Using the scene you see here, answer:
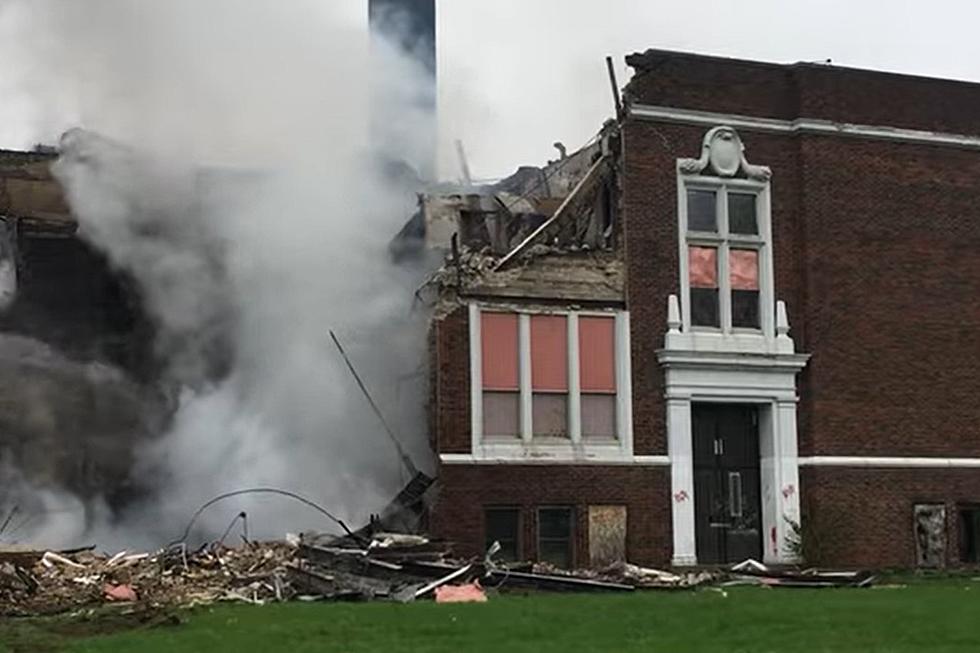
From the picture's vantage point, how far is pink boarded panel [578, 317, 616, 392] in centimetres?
2555

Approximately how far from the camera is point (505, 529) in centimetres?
2462

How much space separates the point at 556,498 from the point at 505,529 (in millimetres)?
1001

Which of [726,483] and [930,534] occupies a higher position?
[726,483]

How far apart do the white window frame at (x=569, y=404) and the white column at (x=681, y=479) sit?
0.78m

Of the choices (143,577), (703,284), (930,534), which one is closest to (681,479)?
(703,284)

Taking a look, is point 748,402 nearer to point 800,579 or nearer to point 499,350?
point 499,350

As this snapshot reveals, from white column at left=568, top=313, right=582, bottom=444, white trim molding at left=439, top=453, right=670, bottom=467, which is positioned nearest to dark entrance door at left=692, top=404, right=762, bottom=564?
white trim molding at left=439, top=453, right=670, bottom=467

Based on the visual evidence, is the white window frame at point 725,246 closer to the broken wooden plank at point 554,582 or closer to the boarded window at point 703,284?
the boarded window at point 703,284

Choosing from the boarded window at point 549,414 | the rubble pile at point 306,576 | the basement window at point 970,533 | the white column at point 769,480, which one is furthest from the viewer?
the basement window at point 970,533

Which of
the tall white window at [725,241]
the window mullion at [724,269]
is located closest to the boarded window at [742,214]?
the tall white window at [725,241]

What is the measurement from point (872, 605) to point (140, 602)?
28.3 feet

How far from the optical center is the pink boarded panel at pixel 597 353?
1006 inches

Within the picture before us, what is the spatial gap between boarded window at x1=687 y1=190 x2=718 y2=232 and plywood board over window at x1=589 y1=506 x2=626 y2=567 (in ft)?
17.5

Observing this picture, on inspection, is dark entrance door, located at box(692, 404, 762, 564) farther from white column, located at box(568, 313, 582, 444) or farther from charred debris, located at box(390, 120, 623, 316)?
charred debris, located at box(390, 120, 623, 316)
